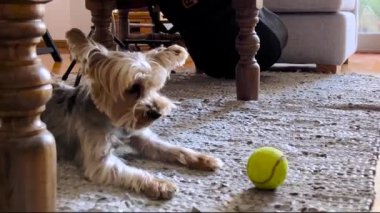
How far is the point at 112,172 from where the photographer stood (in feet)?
3.94

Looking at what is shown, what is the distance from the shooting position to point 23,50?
90cm

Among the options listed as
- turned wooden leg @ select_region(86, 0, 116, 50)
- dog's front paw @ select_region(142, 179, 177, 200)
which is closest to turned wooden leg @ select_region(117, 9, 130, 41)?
turned wooden leg @ select_region(86, 0, 116, 50)

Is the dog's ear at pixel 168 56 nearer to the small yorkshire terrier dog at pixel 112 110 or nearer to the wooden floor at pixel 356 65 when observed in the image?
the small yorkshire terrier dog at pixel 112 110

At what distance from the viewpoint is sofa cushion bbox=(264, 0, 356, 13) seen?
2.99 meters

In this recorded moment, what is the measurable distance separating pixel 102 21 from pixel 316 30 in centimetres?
131

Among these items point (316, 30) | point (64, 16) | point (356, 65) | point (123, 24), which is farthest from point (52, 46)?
point (356, 65)

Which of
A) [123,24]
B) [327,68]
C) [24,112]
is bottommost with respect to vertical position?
[327,68]

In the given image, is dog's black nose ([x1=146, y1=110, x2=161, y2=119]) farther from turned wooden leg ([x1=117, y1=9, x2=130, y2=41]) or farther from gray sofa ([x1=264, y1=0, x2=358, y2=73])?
turned wooden leg ([x1=117, y1=9, x2=130, y2=41])

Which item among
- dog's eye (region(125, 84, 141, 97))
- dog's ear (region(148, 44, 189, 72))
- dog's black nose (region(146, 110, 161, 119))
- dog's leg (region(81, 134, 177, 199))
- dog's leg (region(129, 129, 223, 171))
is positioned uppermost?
dog's ear (region(148, 44, 189, 72))

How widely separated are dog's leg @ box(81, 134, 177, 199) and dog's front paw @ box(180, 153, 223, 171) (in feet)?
0.49

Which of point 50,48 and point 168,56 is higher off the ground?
point 168,56

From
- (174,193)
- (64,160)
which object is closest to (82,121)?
(64,160)

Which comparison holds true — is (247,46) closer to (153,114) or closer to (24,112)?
(153,114)

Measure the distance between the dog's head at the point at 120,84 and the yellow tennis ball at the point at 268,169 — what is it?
28 cm
